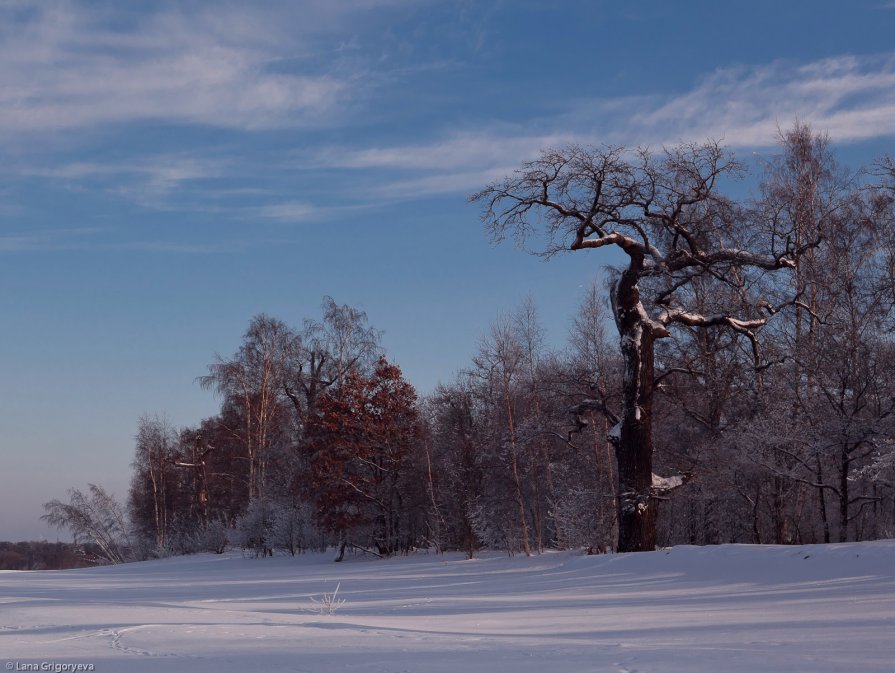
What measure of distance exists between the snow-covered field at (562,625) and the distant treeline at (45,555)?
39.6 meters

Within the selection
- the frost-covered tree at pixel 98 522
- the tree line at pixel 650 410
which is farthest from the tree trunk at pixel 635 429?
the frost-covered tree at pixel 98 522

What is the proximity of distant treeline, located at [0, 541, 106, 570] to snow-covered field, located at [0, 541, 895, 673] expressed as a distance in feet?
130

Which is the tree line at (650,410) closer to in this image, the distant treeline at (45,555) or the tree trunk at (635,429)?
the tree trunk at (635,429)

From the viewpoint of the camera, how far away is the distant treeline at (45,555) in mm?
48562

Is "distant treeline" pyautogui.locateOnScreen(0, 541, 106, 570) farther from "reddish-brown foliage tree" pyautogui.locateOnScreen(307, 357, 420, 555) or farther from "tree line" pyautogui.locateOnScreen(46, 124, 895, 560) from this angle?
"reddish-brown foliage tree" pyautogui.locateOnScreen(307, 357, 420, 555)

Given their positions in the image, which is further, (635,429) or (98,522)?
(98,522)

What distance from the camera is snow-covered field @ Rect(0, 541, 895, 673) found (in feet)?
18.5

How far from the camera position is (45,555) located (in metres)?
62.9

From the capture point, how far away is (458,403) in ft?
96.5

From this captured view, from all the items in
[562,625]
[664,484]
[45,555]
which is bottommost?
[45,555]

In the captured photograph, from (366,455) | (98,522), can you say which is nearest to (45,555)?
(98,522)

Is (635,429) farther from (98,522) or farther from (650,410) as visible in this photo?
(98,522)

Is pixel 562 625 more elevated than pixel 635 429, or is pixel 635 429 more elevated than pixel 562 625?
pixel 635 429

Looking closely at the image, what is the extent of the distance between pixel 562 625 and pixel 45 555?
214 ft
